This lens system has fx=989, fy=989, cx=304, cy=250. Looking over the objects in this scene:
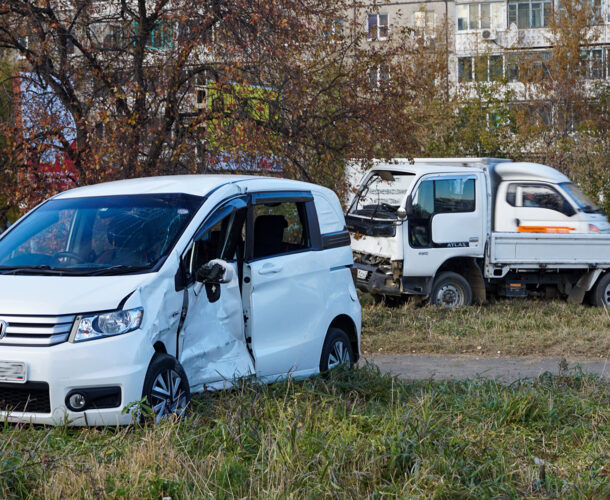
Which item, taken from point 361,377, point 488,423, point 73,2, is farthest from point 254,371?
point 73,2

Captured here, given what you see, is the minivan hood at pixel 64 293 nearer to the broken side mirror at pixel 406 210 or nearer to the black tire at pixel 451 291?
the broken side mirror at pixel 406 210

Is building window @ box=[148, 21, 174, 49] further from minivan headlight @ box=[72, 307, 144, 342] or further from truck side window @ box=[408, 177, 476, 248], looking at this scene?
minivan headlight @ box=[72, 307, 144, 342]

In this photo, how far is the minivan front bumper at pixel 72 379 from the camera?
6086 millimetres

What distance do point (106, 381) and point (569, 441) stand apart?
2981mm

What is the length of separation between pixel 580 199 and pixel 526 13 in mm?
36742

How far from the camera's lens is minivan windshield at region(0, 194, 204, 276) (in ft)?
22.7

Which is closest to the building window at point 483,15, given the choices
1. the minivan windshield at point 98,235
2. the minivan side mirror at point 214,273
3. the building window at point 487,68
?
the building window at point 487,68

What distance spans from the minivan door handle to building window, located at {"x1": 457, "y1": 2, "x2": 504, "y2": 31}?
1891 inches

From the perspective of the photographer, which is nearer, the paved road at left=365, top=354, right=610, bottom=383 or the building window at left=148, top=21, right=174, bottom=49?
the paved road at left=365, top=354, right=610, bottom=383

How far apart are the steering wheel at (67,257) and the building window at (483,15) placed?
48962 mm

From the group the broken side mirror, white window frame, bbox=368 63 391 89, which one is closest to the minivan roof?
the broken side mirror

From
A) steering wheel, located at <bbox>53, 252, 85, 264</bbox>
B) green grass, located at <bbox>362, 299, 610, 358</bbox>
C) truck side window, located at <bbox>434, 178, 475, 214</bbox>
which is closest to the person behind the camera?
steering wheel, located at <bbox>53, 252, 85, 264</bbox>

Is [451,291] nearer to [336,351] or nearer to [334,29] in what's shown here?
[334,29]

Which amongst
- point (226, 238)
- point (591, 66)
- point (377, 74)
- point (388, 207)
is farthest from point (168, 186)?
point (591, 66)
